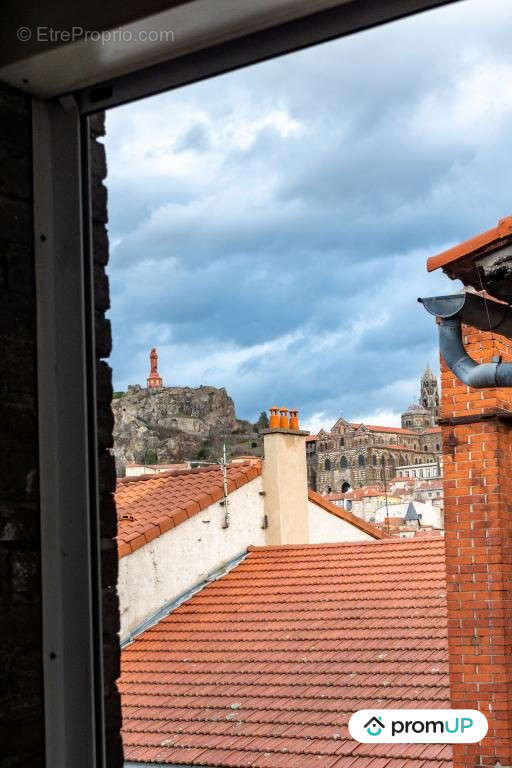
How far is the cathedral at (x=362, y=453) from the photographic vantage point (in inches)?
3094

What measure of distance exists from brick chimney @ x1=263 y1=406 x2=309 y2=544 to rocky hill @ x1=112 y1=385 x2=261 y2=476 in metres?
36.4

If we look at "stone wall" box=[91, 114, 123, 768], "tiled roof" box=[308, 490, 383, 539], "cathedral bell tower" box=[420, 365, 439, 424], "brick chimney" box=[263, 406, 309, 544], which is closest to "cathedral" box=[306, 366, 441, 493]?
"cathedral bell tower" box=[420, 365, 439, 424]

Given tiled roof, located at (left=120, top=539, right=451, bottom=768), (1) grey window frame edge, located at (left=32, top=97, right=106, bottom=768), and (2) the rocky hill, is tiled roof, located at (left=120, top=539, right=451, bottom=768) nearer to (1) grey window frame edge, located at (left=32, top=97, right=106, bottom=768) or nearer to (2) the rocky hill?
(1) grey window frame edge, located at (left=32, top=97, right=106, bottom=768)

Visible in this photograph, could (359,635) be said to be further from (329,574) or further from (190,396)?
(190,396)

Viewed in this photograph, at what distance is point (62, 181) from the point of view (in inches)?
59.3

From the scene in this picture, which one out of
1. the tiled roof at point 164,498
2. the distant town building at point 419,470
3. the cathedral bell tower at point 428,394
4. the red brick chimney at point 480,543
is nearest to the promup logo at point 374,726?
the red brick chimney at point 480,543

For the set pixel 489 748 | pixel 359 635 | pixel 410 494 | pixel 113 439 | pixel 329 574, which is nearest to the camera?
pixel 113 439

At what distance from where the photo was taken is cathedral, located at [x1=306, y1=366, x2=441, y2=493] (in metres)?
78.6

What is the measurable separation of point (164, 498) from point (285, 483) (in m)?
1.22

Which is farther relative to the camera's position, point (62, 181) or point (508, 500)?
point (508, 500)

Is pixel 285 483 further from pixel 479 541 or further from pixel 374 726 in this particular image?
pixel 479 541

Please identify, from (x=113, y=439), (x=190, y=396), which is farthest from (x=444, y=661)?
(x=190, y=396)

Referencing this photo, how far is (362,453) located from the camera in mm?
79438

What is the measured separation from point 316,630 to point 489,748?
2.64 meters
